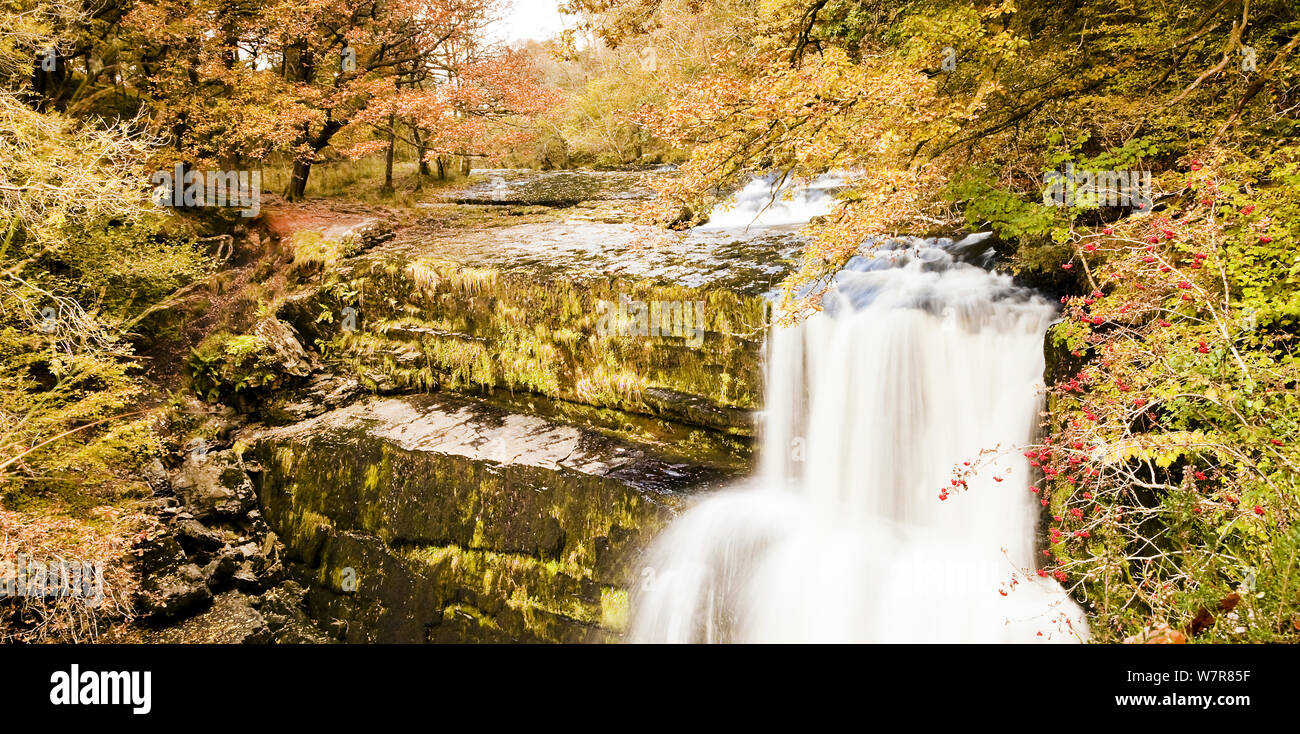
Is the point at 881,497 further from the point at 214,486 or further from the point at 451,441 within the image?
the point at 214,486

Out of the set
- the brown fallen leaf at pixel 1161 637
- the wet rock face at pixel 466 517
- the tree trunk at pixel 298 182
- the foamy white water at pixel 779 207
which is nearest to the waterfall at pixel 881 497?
the wet rock face at pixel 466 517

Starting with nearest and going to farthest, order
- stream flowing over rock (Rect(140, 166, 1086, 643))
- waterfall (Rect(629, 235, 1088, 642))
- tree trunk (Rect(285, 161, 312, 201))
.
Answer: waterfall (Rect(629, 235, 1088, 642)) < stream flowing over rock (Rect(140, 166, 1086, 643)) < tree trunk (Rect(285, 161, 312, 201))

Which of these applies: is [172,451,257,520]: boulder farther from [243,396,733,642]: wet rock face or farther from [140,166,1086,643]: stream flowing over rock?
[243,396,733,642]: wet rock face

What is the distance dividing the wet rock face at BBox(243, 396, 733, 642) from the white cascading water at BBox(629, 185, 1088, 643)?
684 millimetres

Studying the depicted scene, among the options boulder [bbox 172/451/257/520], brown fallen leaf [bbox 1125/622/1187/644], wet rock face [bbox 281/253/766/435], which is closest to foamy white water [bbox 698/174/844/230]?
wet rock face [bbox 281/253/766/435]

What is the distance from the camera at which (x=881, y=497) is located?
7477mm

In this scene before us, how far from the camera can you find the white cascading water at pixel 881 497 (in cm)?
650

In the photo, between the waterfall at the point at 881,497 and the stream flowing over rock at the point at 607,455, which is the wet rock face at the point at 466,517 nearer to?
the stream flowing over rock at the point at 607,455

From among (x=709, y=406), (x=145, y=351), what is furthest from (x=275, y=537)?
(x=709, y=406)

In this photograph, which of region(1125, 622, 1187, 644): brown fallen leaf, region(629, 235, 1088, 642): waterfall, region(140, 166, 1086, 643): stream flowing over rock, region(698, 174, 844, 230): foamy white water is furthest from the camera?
region(698, 174, 844, 230): foamy white water

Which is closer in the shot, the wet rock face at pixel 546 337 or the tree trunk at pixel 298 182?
the wet rock face at pixel 546 337

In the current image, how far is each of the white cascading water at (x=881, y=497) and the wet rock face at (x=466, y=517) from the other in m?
0.68

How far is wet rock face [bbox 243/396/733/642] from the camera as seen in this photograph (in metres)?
7.50

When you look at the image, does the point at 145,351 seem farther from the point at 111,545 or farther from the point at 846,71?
the point at 846,71
